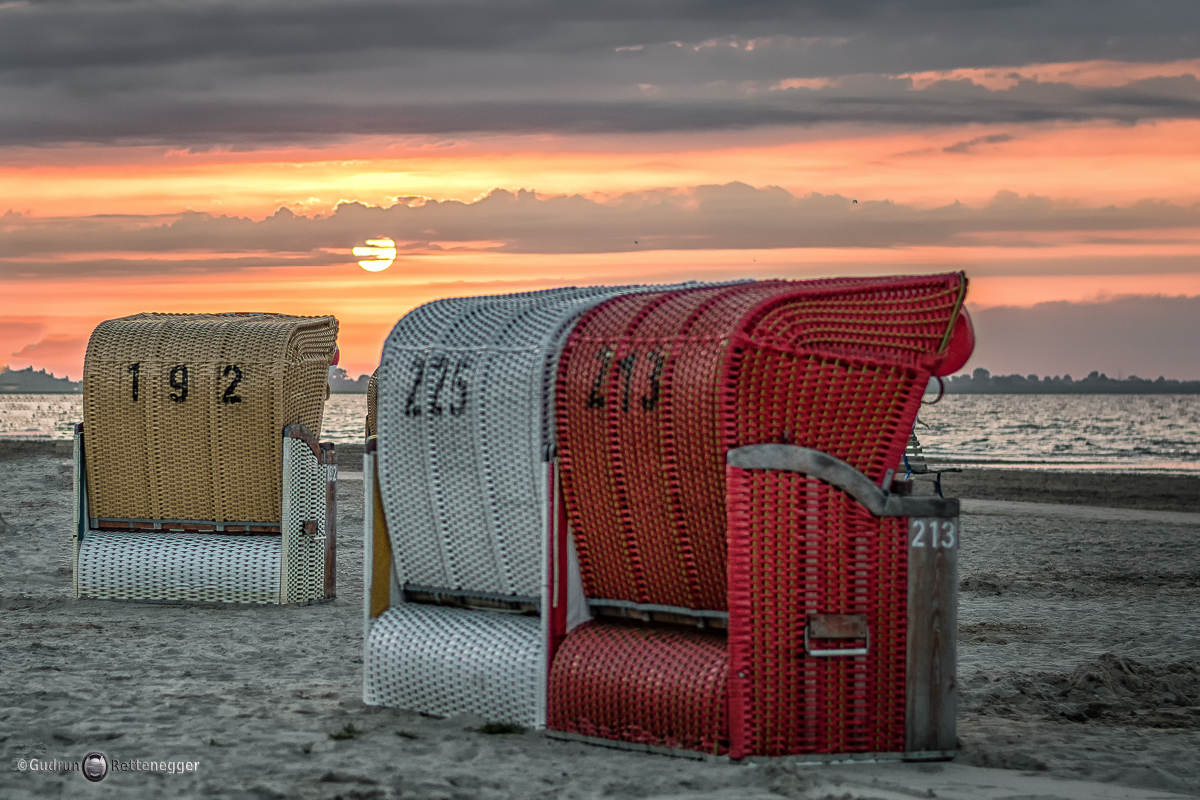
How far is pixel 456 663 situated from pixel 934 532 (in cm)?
272

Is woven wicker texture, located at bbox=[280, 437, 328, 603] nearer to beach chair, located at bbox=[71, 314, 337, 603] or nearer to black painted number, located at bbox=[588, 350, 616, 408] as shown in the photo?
beach chair, located at bbox=[71, 314, 337, 603]

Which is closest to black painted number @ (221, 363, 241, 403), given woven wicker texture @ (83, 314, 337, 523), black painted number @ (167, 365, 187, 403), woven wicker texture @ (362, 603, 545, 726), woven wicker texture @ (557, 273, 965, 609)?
woven wicker texture @ (83, 314, 337, 523)

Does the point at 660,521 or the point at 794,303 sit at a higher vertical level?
the point at 794,303

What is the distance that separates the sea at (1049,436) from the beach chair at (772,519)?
21.0m

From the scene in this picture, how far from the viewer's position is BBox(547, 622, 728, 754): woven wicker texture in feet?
21.5

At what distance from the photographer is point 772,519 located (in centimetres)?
636

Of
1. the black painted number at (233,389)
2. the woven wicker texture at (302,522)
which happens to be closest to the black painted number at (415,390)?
the woven wicker texture at (302,522)

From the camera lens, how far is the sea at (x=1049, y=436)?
2079 inches

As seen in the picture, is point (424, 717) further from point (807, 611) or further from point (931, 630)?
point (931, 630)

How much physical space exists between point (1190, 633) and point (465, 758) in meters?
7.03

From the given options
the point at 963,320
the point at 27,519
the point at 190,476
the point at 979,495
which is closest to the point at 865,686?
the point at 963,320

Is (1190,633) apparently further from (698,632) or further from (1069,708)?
(698,632)

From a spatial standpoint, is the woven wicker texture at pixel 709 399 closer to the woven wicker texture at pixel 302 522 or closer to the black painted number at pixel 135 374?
the woven wicker texture at pixel 302 522

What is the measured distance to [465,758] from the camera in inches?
264
